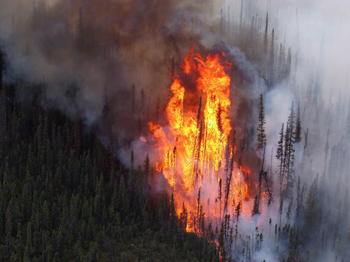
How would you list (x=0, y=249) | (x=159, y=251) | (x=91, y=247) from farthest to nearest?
(x=159, y=251)
(x=91, y=247)
(x=0, y=249)

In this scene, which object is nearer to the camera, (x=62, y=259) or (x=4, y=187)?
(x=62, y=259)

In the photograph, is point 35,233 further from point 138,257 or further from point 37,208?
point 138,257

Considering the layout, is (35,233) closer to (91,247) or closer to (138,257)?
(91,247)

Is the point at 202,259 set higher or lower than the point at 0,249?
lower

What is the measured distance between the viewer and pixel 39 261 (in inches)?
6767

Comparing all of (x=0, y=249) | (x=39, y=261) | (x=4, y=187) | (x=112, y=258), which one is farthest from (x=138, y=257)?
(x=4, y=187)

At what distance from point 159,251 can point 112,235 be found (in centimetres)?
2136

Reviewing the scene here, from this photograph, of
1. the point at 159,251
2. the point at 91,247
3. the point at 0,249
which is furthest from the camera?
the point at 159,251

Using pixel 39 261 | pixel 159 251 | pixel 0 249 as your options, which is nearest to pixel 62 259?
pixel 39 261

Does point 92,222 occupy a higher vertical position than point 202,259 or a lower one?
higher

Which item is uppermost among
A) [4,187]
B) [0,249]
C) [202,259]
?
[4,187]

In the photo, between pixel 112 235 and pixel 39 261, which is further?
pixel 112 235

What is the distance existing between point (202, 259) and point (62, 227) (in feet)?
199

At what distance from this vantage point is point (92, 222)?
647ft
